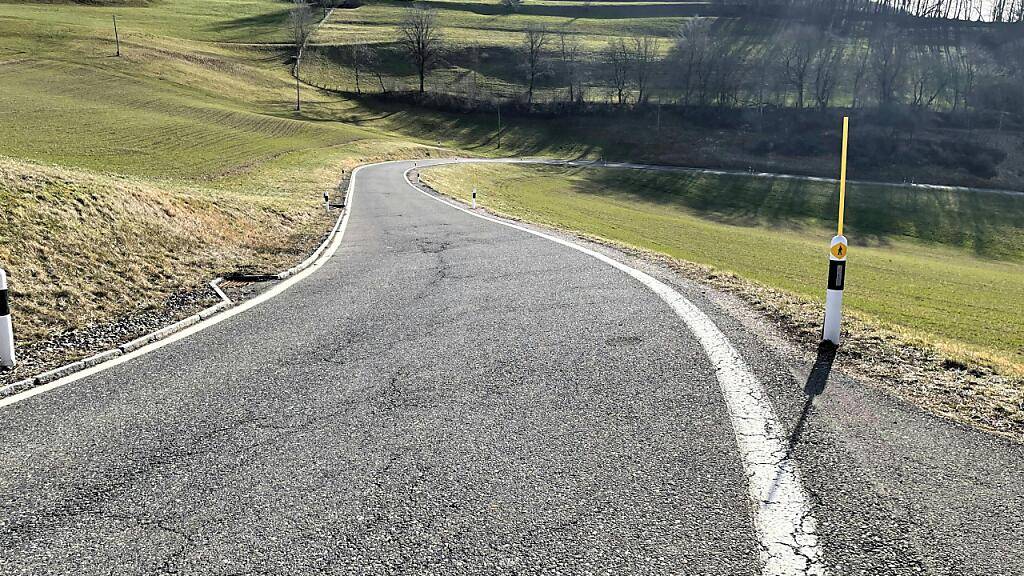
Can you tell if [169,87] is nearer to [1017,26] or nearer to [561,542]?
[561,542]

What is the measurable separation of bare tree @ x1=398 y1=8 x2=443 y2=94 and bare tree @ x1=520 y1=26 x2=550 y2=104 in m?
13.5

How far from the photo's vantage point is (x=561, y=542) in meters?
3.11

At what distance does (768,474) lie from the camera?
12.0ft

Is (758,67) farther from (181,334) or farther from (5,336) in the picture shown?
(5,336)

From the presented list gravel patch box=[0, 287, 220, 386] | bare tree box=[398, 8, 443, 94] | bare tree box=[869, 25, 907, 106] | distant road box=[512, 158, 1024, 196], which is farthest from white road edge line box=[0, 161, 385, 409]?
bare tree box=[398, 8, 443, 94]

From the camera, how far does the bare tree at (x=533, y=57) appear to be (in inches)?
3736

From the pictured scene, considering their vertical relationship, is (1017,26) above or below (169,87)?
above

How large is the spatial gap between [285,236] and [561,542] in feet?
45.2

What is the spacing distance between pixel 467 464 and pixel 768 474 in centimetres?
→ 164

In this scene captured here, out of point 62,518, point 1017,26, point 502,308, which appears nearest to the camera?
point 62,518

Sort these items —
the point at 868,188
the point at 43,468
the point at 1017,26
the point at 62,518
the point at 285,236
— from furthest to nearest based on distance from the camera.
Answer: the point at 1017,26
the point at 868,188
the point at 285,236
the point at 43,468
the point at 62,518

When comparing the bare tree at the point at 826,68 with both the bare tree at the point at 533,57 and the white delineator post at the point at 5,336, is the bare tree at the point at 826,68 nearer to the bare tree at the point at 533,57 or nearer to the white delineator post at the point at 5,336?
the bare tree at the point at 533,57

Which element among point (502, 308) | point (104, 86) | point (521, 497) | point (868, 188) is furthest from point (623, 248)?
point (104, 86)

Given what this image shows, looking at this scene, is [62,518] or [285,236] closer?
[62,518]
